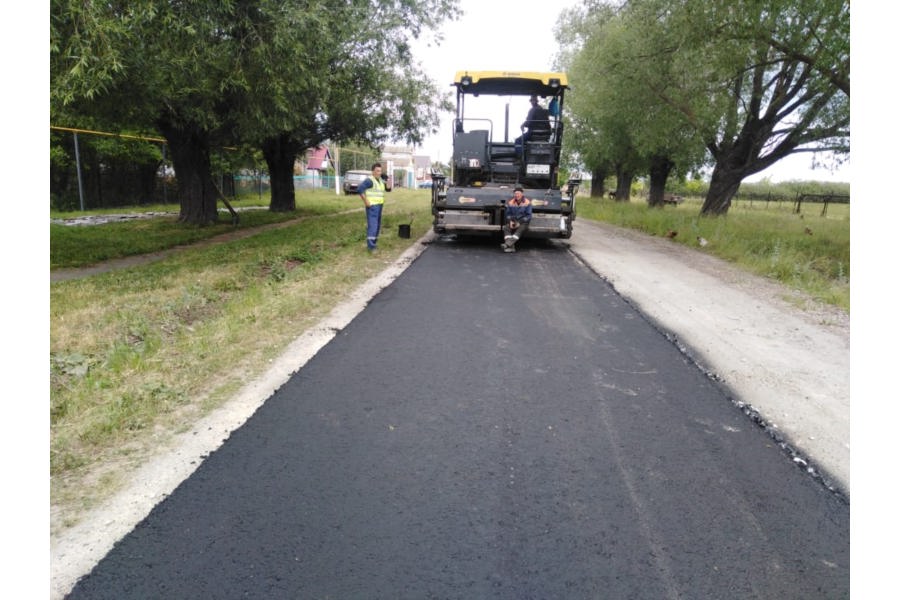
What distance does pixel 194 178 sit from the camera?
1712 cm

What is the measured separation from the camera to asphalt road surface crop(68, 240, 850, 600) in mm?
2344

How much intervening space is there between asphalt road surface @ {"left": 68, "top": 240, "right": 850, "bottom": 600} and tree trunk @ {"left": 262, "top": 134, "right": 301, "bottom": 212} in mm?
19335

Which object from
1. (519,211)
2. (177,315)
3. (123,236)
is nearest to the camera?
(177,315)

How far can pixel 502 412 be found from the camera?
3922 millimetres

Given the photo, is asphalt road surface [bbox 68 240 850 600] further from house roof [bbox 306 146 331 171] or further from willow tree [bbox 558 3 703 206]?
house roof [bbox 306 146 331 171]

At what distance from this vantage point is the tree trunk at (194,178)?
16.9 m

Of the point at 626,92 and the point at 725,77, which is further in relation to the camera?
the point at 626,92

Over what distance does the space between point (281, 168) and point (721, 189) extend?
55.0ft

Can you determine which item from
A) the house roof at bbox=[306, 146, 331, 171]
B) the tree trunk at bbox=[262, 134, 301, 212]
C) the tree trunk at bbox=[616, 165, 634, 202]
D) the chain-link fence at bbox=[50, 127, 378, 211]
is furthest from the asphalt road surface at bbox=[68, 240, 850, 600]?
the house roof at bbox=[306, 146, 331, 171]

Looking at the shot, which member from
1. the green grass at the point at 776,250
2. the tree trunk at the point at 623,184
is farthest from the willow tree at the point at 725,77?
the tree trunk at the point at 623,184

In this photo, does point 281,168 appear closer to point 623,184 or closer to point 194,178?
point 194,178

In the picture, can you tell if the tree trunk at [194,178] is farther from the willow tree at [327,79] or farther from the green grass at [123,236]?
the willow tree at [327,79]

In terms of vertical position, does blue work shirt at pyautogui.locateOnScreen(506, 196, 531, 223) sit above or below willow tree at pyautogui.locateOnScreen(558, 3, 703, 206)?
below

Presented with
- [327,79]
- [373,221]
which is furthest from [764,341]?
[327,79]
